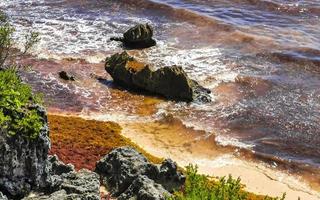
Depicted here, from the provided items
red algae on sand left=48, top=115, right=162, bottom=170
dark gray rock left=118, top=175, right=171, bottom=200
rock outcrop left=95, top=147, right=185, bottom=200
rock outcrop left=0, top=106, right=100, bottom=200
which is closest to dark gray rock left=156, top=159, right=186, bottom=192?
rock outcrop left=95, top=147, right=185, bottom=200

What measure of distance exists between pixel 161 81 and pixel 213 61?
27.6 feet

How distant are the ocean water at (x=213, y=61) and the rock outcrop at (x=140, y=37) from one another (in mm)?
852

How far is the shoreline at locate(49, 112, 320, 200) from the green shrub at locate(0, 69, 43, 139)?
37.4 feet

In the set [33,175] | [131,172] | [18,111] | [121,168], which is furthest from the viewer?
[121,168]

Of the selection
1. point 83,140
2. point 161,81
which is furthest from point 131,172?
point 161,81

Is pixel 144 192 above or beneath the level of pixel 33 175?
beneath

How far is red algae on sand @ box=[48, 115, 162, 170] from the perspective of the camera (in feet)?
72.7

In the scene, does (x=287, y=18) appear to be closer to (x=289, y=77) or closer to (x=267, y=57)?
(x=267, y=57)

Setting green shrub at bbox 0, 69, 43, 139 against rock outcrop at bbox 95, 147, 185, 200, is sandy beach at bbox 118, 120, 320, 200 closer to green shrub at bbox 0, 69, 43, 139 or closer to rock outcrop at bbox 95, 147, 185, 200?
rock outcrop at bbox 95, 147, 185, 200

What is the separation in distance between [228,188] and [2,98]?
6.75m

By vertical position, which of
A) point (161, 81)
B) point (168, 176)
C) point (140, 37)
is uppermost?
point (140, 37)

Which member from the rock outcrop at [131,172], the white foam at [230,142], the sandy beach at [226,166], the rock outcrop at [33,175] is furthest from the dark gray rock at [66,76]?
the rock outcrop at [33,175]

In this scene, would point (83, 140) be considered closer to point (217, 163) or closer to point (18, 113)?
point (217, 163)

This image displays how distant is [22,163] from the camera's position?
14.2 meters
